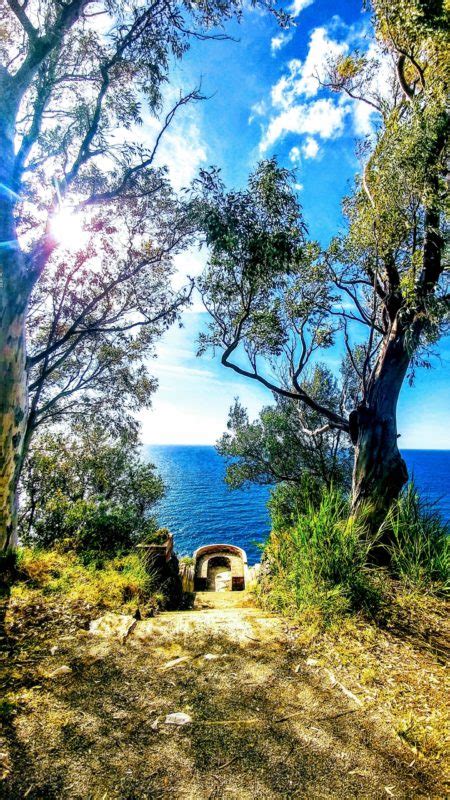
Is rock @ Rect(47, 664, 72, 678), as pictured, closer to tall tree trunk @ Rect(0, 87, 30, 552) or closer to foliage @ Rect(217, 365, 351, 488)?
tall tree trunk @ Rect(0, 87, 30, 552)

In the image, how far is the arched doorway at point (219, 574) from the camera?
16.7 meters

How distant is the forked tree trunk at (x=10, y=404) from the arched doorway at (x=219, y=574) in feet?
41.6

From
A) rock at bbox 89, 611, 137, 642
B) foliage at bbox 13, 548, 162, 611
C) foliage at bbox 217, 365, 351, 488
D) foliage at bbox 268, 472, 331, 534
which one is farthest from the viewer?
foliage at bbox 217, 365, 351, 488

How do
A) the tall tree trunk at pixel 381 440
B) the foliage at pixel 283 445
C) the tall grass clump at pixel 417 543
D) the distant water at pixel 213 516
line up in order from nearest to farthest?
1. the tall grass clump at pixel 417 543
2. the tall tree trunk at pixel 381 440
3. the foliage at pixel 283 445
4. the distant water at pixel 213 516

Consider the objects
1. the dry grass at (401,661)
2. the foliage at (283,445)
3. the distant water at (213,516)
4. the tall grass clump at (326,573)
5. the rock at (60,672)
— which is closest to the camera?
the dry grass at (401,661)

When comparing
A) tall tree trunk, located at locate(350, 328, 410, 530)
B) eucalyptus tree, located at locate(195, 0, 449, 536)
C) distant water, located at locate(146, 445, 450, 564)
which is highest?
eucalyptus tree, located at locate(195, 0, 449, 536)

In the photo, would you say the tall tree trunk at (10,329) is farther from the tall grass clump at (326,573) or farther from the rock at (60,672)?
the tall grass clump at (326,573)

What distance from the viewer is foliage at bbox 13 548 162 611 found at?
13.8ft

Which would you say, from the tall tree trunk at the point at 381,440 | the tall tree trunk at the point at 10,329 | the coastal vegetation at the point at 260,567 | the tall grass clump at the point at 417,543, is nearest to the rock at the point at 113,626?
the coastal vegetation at the point at 260,567

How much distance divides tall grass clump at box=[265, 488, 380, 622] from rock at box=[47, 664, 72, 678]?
2.46 m

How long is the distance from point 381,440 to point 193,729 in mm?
5201

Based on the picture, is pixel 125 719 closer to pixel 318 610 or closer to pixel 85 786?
pixel 85 786

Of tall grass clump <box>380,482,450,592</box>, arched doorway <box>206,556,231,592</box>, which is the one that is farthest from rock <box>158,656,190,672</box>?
arched doorway <box>206,556,231,592</box>

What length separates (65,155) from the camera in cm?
896
